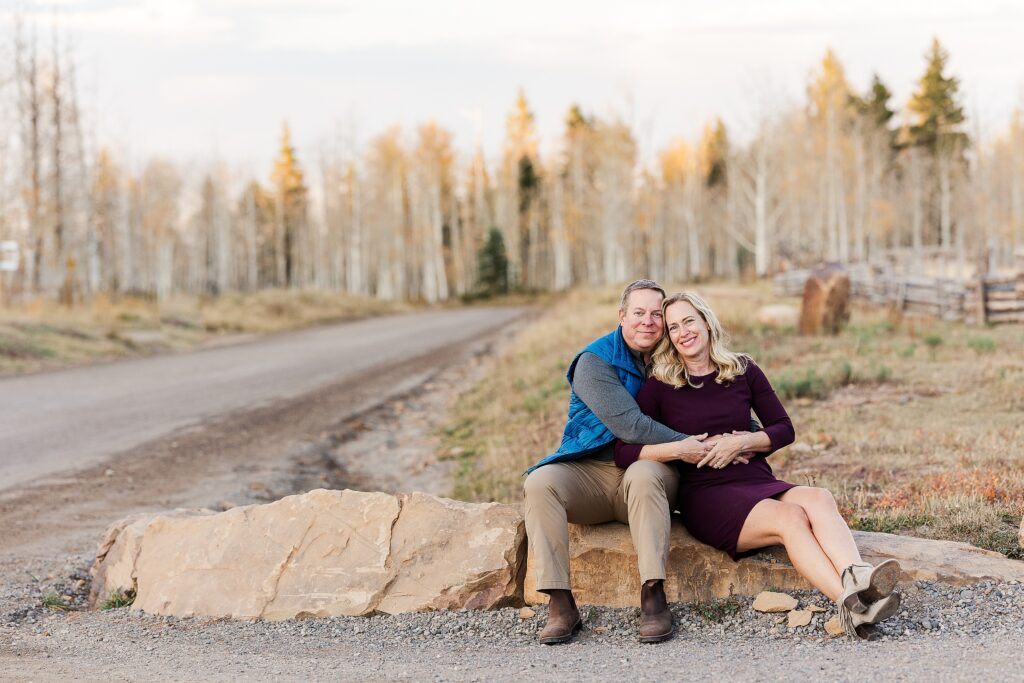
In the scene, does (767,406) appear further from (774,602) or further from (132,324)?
(132,324)

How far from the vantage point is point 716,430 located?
4930 millimetres

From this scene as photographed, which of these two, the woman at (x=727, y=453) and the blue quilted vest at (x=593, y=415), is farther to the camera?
the blue quilted vest at (x=593, y=415)

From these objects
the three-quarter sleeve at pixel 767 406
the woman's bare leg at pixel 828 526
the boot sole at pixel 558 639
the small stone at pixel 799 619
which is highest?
the three-quarter sleeve at pixel 767 406

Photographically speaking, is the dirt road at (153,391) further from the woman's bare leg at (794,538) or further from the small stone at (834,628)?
the small stone at (834,628)

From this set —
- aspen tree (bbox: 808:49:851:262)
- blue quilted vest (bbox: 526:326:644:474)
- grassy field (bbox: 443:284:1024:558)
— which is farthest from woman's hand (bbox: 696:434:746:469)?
aspen tree (bbox: 808:49:851:262)

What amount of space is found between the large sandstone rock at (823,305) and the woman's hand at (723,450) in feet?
44.1

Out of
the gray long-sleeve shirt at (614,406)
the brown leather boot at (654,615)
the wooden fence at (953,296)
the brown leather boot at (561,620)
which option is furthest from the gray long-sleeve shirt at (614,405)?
the wooden fence at (953,296)

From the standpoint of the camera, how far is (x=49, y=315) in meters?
22.6

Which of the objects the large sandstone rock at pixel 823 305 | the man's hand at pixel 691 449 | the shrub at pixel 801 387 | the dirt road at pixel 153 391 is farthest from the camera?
the large sandstone rock at pixel 823 305

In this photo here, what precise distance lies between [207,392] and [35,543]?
8078 mm

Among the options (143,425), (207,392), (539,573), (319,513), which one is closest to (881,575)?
(539,573)

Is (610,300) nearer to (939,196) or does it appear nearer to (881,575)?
(881,575)

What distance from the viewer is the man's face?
5000mm

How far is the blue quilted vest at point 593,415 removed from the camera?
4941 millimetres
